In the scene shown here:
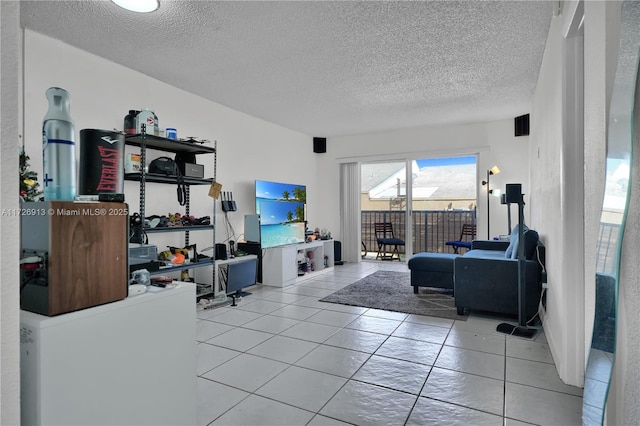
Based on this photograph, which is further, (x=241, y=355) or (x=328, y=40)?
(x=328, y=40)

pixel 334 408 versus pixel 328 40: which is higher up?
pixel 328 40

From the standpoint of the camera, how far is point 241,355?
251cm

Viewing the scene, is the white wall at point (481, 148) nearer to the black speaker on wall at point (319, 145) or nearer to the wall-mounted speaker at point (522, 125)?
the wall-mounted speaker at point (522, 125)

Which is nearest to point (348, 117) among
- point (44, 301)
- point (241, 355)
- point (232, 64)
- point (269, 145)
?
point (269, 145)

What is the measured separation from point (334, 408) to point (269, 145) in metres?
4.45

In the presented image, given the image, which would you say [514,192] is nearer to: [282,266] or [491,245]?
[491,245]

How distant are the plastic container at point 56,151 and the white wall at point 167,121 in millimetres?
2223

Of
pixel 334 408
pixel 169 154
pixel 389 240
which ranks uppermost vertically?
pixel 169 154

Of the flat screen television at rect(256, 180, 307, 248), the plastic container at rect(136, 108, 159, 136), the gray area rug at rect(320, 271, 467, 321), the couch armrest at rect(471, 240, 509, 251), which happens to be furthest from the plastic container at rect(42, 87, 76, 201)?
the couch armrest at rect(471, 240, 509, 251)

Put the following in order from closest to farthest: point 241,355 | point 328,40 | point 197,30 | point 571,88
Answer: point 571,88 → point 241,355 → point 197,30 → point 328,40

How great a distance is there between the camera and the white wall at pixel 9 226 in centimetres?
71

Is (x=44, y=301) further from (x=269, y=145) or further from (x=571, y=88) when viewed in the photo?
(x=269, y=145)

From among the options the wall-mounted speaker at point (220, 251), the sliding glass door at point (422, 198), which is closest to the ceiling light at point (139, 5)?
the wall-mounted speaker at point (220, 251)

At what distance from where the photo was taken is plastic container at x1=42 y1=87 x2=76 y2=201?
105 cm
